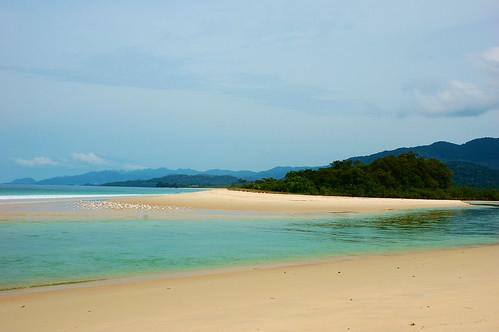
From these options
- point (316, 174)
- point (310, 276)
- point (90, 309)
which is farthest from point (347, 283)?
point (316, 174)

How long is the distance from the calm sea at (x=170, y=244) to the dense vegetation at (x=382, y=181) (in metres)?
39.2

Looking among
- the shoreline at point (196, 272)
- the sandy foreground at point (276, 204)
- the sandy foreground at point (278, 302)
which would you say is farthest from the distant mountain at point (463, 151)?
the sandy foreground at point (278, 302)

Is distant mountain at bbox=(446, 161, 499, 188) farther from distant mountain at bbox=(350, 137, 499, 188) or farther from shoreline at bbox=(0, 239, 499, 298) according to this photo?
shoreline at bbox=(0, 239, 499, 298)

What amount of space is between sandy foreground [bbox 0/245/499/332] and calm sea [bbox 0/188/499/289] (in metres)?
1.65

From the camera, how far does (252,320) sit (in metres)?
6.02

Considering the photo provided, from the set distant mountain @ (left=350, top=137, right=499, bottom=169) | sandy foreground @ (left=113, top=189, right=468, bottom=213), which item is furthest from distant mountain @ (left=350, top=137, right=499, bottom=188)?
sandy foreground @ (left=113, top=189, right=468, bottom=213)

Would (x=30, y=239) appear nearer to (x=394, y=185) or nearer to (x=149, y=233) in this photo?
(x=149, y=233)

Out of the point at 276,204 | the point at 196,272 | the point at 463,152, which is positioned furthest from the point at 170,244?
the point at 463,152

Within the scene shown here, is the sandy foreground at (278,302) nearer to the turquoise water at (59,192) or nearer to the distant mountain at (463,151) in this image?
the turquoise water at (59,192)

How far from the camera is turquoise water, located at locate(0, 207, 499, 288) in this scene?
1058 centimetres

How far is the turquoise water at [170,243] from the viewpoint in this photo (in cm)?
1058

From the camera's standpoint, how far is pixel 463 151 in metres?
186

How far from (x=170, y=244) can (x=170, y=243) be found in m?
0.25

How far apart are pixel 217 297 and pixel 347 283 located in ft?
8.25
